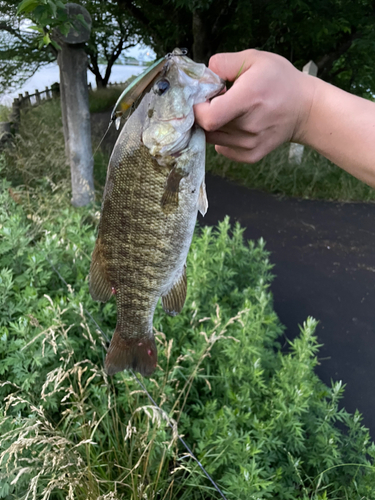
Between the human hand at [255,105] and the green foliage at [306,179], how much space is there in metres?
5.72

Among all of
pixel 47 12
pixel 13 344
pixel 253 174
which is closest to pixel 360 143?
pixel 47 12

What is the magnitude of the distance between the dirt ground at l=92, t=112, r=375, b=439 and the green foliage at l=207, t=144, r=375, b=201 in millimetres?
271

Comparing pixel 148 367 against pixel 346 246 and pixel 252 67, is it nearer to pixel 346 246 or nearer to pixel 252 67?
pixel 252 67

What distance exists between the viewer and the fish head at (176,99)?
1.13 meters

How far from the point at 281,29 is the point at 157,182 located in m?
8.02

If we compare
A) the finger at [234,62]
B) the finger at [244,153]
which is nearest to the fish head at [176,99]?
the finger at [234,62]

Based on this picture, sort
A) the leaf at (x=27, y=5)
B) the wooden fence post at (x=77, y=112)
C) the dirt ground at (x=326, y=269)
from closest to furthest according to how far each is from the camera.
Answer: the leaf at (x=27, y=5), the dirt ground at (x=326, y=269), the wooden fence post at (x=77, y=112)

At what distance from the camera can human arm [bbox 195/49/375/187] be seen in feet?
3.91

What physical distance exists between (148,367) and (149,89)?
1077mm

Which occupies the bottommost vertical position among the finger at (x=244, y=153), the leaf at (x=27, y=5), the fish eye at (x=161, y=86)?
the finger at (x=244, y=153)

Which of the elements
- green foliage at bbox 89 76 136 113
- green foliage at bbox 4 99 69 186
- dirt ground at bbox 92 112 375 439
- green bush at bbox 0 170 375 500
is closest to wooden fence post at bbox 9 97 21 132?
green foliage at bbox 4 99 69 186

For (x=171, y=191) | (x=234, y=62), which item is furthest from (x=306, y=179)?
(x=171, y=191)

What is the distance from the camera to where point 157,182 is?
1163 mm

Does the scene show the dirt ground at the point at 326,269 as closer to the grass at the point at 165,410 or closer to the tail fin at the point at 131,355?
the grass at the point at 165,410
